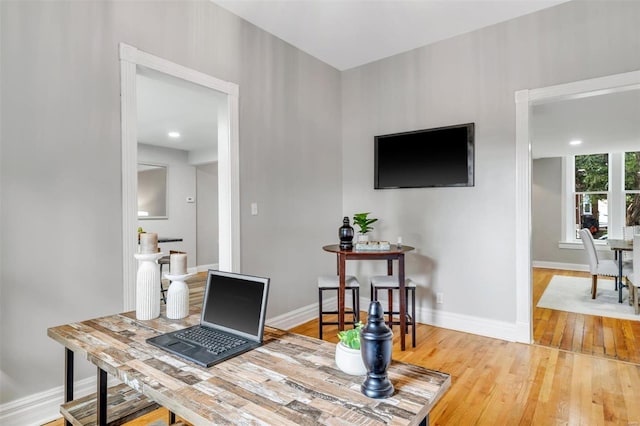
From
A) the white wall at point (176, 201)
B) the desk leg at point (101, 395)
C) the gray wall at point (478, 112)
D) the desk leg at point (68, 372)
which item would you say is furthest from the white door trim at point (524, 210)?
the white wall at point (176, 201)

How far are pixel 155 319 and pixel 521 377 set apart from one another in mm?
2444

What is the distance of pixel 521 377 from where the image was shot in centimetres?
248

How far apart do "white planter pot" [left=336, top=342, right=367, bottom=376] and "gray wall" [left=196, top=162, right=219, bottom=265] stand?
6.92 meters

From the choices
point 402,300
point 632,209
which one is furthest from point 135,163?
point 632,209

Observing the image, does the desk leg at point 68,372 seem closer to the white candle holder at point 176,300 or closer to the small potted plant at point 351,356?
the white candle holder at point 176,300

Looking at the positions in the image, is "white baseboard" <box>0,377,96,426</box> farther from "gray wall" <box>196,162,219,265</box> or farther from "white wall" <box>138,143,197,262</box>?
"gray wall" <box>196,162,219,265</box>

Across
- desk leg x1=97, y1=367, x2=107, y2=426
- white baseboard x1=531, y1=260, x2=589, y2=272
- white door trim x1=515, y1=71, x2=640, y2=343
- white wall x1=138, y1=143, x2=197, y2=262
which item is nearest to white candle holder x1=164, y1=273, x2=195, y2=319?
desk leg x1=97, y1=367, x2=107, y2=426

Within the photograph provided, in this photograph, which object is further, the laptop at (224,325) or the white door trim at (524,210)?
the white door trim at (524,210)

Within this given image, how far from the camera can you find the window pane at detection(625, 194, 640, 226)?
22.4 ft

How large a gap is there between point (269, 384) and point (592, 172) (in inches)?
342

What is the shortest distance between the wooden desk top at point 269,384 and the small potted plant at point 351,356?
22 millimetres

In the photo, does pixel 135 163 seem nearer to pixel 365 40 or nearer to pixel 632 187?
pixel 365 40

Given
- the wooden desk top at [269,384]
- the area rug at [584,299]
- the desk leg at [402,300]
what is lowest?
the area rug at [584,299]

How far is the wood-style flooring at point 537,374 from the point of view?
2014mm
